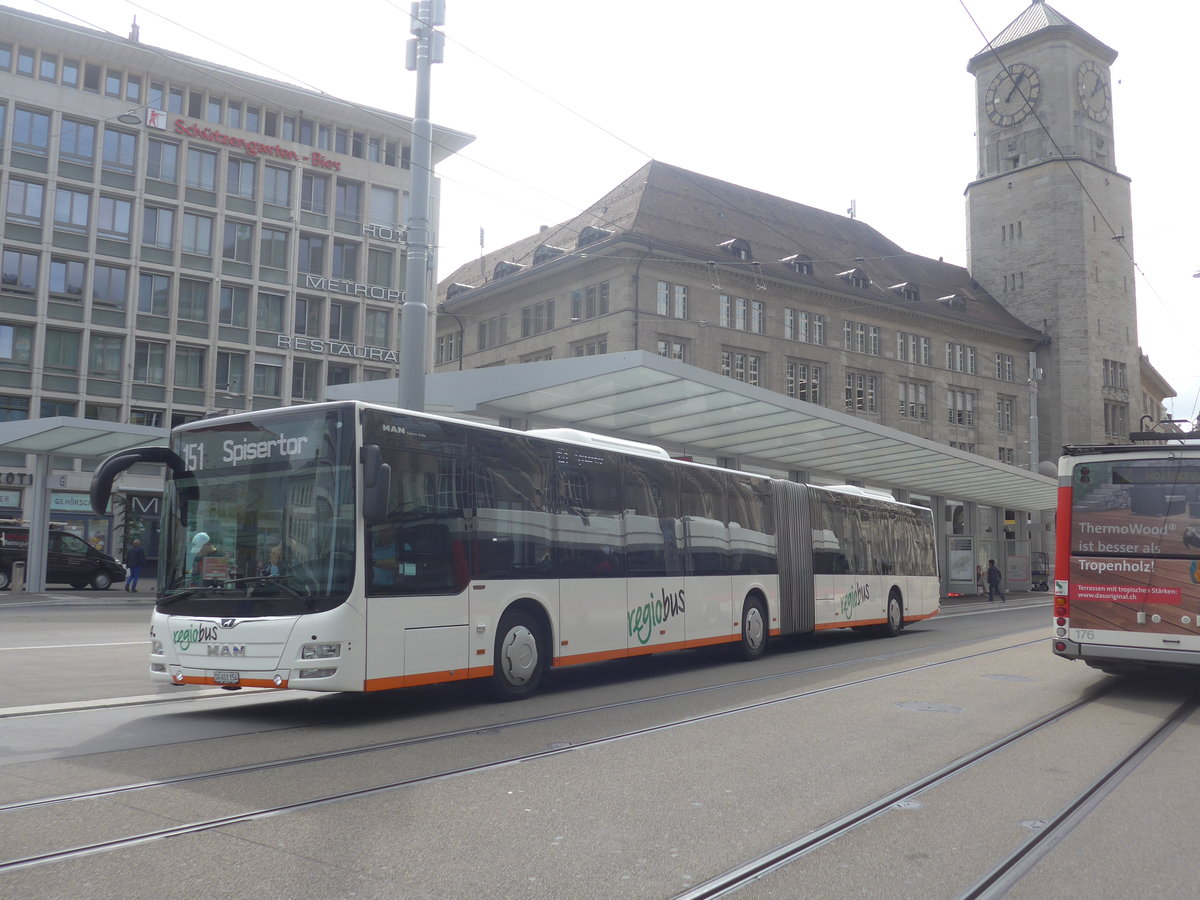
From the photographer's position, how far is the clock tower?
242ft

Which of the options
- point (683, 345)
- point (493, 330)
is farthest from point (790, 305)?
point (493, 330)

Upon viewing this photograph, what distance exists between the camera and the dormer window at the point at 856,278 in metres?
66.2

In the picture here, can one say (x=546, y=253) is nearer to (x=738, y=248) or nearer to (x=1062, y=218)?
(x=738, y=248)

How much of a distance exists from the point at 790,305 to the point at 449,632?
53936mm

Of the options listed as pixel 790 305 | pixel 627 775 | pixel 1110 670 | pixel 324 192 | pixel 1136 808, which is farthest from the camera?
pixel 790 305

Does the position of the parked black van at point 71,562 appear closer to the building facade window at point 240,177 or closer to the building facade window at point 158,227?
the building facade window at point 158,227

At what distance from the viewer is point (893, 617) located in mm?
21859

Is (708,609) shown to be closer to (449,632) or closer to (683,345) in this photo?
(449,632)

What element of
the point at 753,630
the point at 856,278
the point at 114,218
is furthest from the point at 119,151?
the point at 753,630

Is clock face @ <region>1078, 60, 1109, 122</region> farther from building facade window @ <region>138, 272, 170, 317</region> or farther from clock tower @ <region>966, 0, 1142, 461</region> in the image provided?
building facade window @ <region>138, 272, 170, 317</region>

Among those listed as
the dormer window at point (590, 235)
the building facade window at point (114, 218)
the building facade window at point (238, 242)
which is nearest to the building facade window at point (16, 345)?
the building facade window at point (114, 218)

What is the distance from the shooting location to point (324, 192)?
2141 inches

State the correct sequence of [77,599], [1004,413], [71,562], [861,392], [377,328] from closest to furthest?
[77,599], [71,562], [377,328], [861,392], [1004,413]

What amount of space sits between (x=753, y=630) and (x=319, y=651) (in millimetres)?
8716
